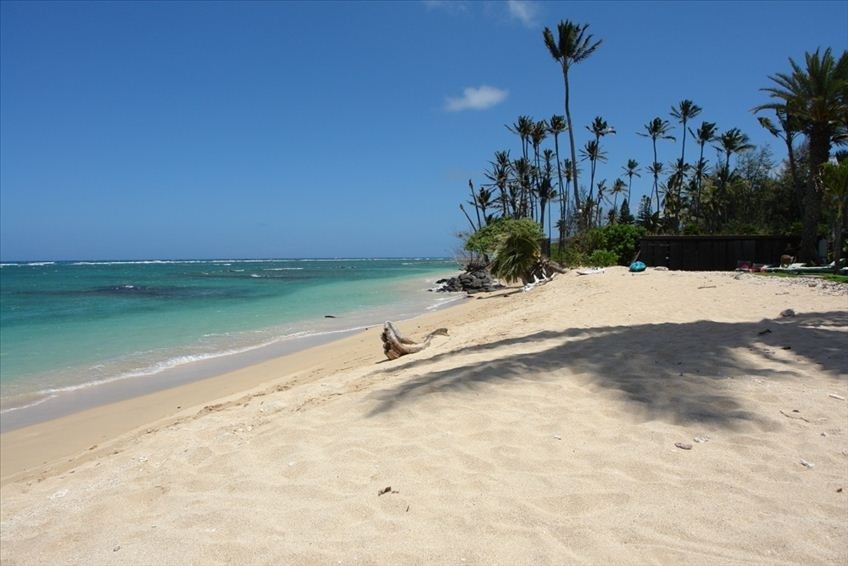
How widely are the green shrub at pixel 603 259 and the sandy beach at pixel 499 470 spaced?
1847 centimetres

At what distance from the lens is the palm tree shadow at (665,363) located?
163 inches

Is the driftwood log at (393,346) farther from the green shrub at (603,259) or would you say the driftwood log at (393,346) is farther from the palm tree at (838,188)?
the green shrub at (603,259)

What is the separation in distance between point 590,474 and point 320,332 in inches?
518

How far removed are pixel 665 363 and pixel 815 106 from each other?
21.7 meters

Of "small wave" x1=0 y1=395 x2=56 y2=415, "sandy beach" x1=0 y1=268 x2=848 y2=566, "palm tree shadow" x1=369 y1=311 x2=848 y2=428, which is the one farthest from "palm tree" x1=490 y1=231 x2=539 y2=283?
"small wave" x1=0 y1=395 x2=56 y2=415

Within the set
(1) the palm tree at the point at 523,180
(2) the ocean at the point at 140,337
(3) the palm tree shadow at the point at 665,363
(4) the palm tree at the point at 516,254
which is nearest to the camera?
(3) the palm tree shadow at the point at 665,363

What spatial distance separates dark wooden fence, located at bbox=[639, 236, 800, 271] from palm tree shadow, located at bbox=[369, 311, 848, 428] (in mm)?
17172

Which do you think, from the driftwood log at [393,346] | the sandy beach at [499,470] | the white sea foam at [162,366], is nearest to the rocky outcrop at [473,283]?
the white sea foam at [162,366]

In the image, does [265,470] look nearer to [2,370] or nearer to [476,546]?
→ [476,546]

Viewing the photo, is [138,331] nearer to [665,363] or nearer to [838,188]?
[665,363]

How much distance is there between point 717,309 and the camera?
29.7 feet

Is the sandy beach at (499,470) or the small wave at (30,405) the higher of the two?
the sandy beach at (499,470)

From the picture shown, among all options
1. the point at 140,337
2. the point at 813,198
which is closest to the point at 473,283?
the point at 813,198

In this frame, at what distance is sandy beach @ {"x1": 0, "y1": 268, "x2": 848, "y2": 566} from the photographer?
8.01ft
